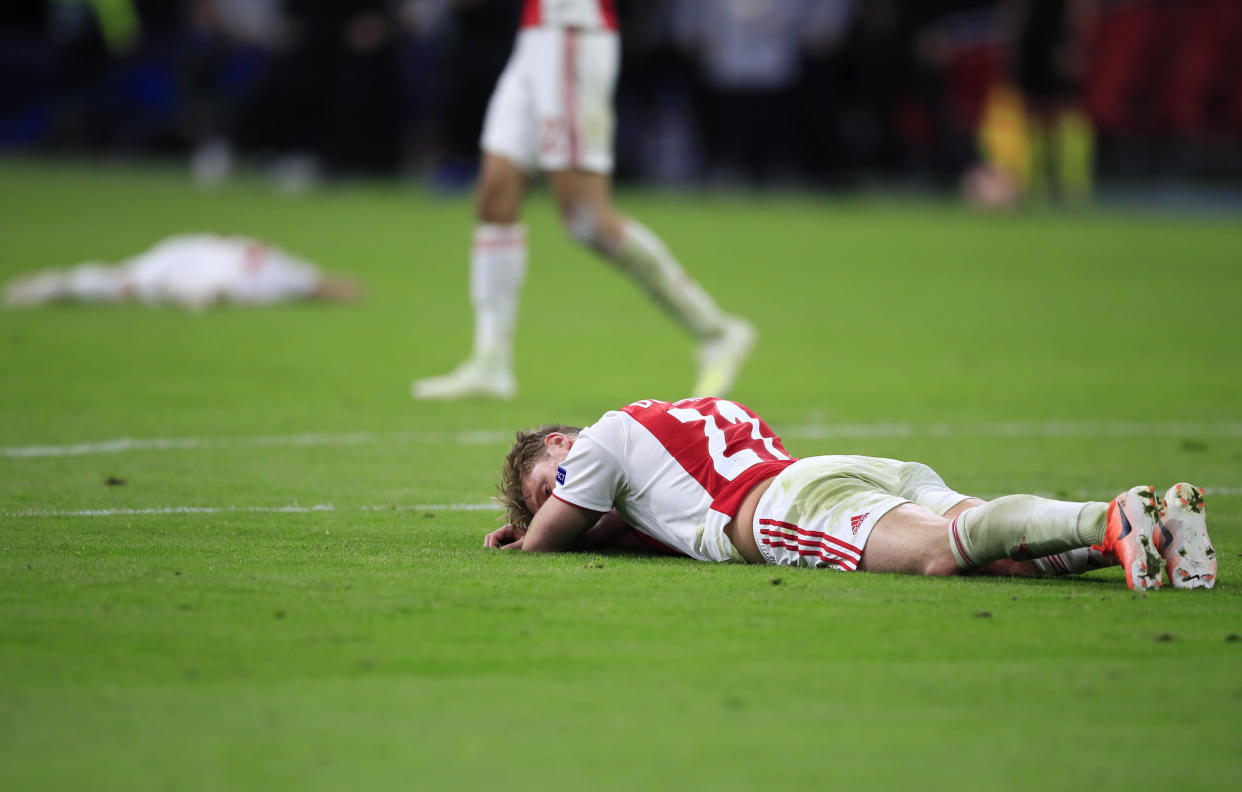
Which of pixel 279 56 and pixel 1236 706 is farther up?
pixel 279 56

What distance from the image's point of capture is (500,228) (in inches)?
337

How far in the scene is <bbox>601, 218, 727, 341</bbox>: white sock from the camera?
8180 millimetres

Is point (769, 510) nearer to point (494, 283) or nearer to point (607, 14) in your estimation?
point (494, 283)

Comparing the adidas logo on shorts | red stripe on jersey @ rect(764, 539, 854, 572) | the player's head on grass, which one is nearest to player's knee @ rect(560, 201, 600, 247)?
the player's head on grass

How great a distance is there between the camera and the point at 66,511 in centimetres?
542

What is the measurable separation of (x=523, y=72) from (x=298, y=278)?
4.93 meters

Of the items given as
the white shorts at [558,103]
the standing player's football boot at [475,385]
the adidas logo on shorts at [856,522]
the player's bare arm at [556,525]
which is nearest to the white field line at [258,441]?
the standing player's football boot at [475,385]

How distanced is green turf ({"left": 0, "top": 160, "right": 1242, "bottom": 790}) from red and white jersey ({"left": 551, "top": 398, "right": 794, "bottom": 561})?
4.8 inches

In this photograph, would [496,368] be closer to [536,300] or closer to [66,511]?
[66,511]

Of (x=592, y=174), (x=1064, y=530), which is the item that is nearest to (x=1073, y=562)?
(x=1064, y=530)

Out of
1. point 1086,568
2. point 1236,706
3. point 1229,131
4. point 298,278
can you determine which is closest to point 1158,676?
point 1236,706

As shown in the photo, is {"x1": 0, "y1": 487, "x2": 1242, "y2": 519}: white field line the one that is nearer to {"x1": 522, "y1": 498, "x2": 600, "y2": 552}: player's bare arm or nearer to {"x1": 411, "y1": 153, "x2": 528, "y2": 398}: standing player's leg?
{"x1": 522, "y1": 498, "x2": 600, "y2": 552}: player's bare arm

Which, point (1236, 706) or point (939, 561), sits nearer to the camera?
point (1236, 706)

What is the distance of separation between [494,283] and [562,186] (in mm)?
616
